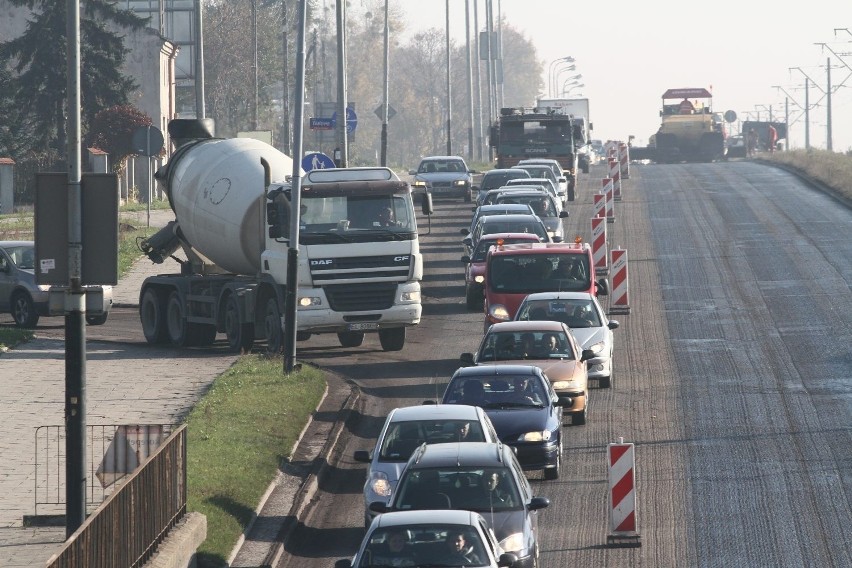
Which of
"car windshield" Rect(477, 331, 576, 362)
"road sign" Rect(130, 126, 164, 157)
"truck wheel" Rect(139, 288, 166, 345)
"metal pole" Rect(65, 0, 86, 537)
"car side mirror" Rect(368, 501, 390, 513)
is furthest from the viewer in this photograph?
"road sign" Rect(130, 126, 164, 157)

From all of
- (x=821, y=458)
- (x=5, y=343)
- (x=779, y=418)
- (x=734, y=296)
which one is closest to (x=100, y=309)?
(x=821, y=458)

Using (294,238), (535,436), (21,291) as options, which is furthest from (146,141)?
(535,436)

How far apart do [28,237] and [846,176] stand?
97.1 feet

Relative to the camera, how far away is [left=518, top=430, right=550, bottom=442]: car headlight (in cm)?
1705

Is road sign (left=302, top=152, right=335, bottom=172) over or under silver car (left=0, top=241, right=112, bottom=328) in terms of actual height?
over

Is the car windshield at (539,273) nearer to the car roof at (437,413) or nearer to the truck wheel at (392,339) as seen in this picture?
the truck wheel at (392,339)

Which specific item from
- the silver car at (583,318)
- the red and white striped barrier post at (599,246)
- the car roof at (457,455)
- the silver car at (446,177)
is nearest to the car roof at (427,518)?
the car roof at (457,455)

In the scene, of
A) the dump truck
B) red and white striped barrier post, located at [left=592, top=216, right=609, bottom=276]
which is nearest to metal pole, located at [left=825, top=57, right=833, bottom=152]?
the dump truck

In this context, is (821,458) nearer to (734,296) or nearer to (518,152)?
(734,296)

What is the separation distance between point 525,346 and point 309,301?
5.43 m

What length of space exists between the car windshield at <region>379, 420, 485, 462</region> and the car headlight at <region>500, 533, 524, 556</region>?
2.69 meters

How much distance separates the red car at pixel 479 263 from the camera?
31.3 m

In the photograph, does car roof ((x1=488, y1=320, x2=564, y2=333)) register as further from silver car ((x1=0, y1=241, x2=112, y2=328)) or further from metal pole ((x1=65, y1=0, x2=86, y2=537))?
silver car ((x1=0, y1=241, x2=112, y2=328))

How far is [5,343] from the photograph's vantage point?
27.5 m
